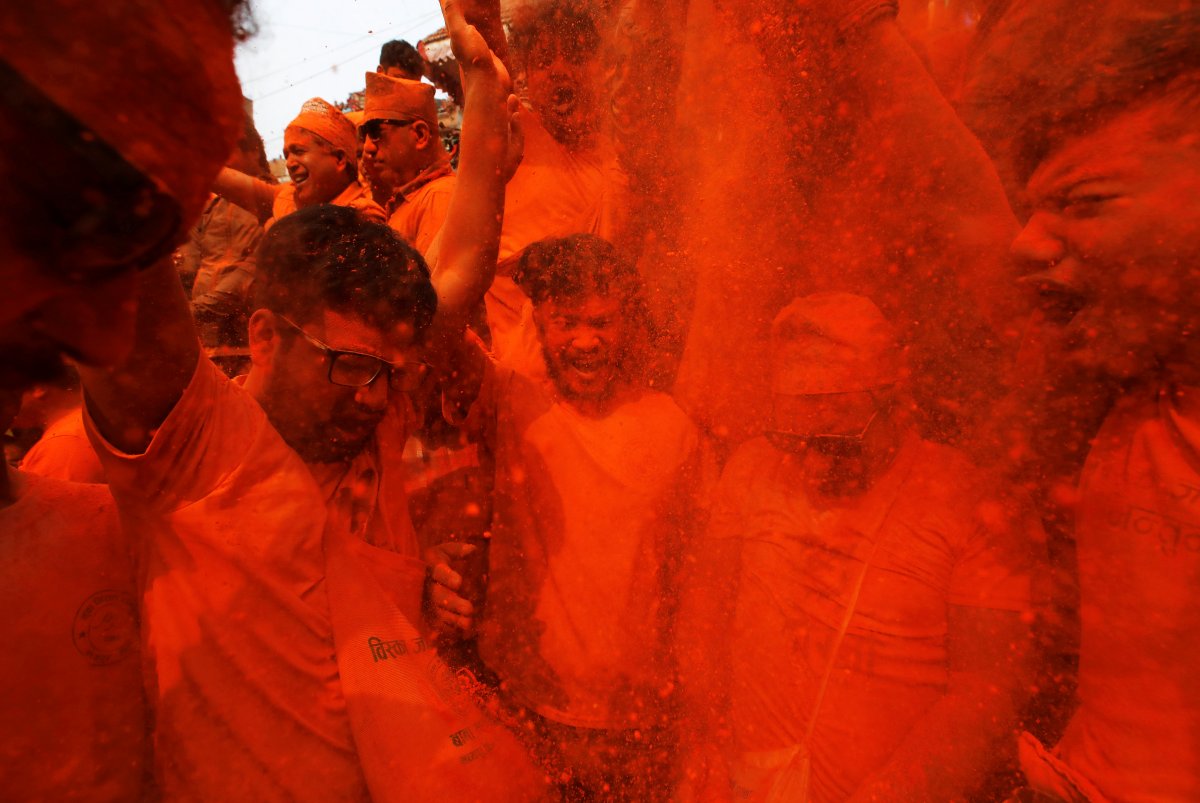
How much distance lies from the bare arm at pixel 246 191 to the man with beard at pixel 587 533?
1.62 metres

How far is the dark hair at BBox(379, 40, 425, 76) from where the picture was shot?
3.62 metres

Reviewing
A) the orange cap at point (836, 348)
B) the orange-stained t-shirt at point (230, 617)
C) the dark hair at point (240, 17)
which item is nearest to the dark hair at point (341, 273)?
the orange-stained t-shirt at point (230, 617)

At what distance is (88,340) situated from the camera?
0.62 metres

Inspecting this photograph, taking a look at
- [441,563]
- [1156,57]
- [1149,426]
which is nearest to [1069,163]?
[1156,57]

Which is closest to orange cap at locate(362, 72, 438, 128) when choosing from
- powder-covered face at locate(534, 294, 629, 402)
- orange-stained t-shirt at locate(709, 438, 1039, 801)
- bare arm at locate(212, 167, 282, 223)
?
bare arm at locate(212, 167, 282, 223)

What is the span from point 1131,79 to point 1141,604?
108cm

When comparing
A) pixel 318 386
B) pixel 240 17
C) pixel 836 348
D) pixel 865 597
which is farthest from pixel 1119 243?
pixel 318 386

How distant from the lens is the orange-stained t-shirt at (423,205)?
2.88m

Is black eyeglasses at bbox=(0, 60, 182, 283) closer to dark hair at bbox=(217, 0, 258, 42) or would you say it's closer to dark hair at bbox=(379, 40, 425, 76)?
dark hair at bbox=(217, 0, 258, 42)

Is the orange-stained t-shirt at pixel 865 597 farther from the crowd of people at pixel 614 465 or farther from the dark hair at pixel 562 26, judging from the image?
the dark hair at pixel 562 26

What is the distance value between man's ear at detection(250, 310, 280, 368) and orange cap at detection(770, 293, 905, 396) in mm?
1263

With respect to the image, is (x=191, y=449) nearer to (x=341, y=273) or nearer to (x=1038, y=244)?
(x=341, y=273)

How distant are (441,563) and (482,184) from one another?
0.98 m

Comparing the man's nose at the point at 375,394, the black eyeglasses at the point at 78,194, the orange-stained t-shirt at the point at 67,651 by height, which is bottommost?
the orange-stained t-shirt at the point at 67,651
